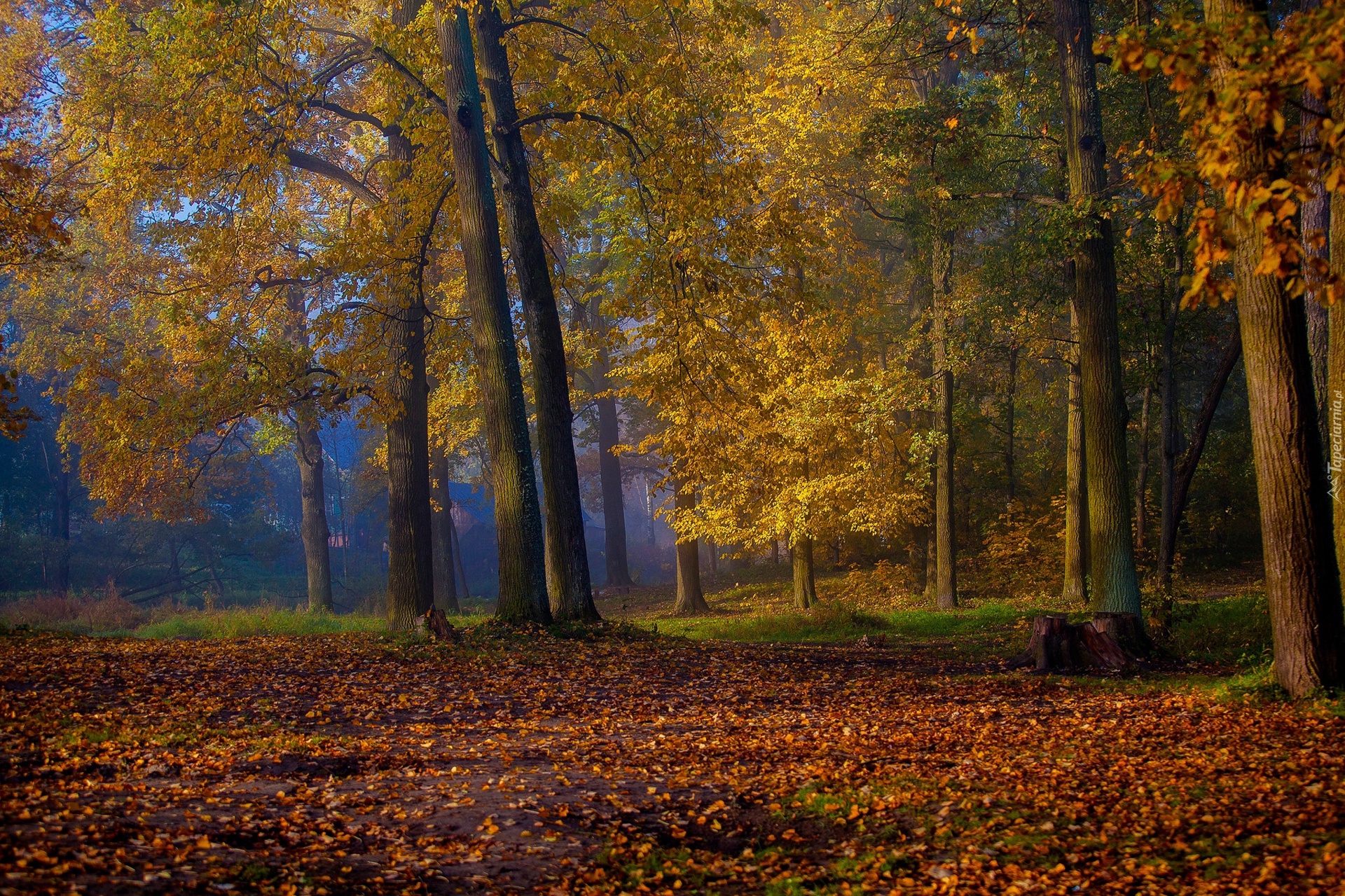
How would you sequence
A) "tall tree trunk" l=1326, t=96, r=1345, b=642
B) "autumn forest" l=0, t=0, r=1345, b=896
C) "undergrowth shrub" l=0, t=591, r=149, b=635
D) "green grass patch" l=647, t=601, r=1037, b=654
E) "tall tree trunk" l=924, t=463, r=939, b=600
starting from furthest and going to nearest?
"undergrowth shrub" l=0, t=591, r=149, b=635, "tall tree trunk" l=924, t=463, r=939, b=600, "green grass patch" l=647, t=601, r=1037, b=654, "tall tree trunk" l=1326, t=96, r=1345, b=642, "autumn forest" l=0, t=0, r=1345, b=896

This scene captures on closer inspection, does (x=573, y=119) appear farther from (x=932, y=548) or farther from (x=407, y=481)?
(x=932, y=548)

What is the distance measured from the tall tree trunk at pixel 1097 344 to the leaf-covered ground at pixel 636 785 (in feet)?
7.71

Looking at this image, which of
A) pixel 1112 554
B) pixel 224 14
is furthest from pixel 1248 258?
pixel 224 14

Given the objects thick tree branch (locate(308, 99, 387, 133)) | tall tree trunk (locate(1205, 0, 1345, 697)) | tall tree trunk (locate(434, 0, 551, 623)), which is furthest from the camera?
thick tree branch (locate(308, 99, 387, 133))

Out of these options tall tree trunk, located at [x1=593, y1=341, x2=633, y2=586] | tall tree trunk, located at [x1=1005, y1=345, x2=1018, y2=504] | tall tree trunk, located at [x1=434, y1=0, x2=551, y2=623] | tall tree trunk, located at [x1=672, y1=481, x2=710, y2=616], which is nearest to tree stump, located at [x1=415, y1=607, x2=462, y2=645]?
tall tree trunk, located at [x1=434, y1=0, x2=551, y2=623]

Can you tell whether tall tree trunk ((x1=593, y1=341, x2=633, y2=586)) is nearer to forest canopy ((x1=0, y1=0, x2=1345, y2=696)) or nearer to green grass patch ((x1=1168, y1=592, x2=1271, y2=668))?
forest canopy ((x1=0, y1=0, x2=1345, y2=696))

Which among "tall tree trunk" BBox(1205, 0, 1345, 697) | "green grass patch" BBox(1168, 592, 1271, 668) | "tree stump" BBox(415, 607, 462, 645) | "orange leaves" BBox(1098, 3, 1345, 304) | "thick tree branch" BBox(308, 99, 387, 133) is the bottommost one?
"green grass patch" BBox(1168, 592, 1271, 668)

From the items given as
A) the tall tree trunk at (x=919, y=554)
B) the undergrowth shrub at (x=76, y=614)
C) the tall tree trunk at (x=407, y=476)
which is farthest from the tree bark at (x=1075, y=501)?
the undergrowth shrub at (x=76, y=614)

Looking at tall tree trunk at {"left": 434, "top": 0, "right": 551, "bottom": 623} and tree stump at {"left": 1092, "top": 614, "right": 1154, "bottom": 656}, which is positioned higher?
tall tree trunk at {"left": 434, "top": 0, "right": 551, "bottom": 623}

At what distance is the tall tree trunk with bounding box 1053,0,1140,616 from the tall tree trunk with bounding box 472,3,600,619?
6.69 metres

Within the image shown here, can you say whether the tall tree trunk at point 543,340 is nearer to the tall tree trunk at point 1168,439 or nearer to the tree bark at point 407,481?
the tree bark at point 407,481

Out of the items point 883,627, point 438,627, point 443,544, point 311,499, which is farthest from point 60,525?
point 883,627

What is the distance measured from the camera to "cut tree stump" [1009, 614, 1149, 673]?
10359mm

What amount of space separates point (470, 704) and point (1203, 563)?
21292mm
